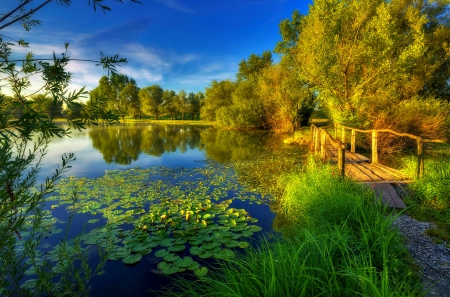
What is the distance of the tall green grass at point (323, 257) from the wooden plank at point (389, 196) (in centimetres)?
47

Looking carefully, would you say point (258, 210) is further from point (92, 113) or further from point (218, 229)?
point (92, 113)

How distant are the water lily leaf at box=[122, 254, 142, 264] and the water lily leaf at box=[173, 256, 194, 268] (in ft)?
2.55

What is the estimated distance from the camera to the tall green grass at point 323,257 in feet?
8.87

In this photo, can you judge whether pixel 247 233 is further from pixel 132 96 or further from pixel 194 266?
pixel 132 96

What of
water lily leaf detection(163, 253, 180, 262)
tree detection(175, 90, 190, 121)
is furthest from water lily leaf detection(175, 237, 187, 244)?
tree detection(175, 90, 190, 121)

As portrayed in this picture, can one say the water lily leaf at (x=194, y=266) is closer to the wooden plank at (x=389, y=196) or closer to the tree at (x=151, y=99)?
the wooden plank at (x=389, y=196)

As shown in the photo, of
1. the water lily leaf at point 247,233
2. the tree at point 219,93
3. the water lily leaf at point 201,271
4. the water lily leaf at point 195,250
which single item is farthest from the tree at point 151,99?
the water lily leaf at point 201,271

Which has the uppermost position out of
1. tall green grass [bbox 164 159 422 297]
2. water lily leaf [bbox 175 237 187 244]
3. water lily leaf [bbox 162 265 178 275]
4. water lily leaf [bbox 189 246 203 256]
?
tall green grass [bbox 164 159 422 297]

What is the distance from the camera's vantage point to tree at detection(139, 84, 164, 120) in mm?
70281

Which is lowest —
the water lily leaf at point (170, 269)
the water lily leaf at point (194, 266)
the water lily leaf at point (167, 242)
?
the water lily leaf at point (170, 269)

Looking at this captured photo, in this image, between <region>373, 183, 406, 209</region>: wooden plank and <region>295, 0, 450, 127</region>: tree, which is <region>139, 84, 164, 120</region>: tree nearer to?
<region>295, 0, 450, 127</region>: tree

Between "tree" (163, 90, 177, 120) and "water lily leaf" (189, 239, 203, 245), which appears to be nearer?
"water lily leaf" (189, 239, 203, 245)

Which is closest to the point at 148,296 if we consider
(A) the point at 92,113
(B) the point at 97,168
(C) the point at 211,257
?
(C) the point at 211,257

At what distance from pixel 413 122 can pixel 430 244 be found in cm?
1430
